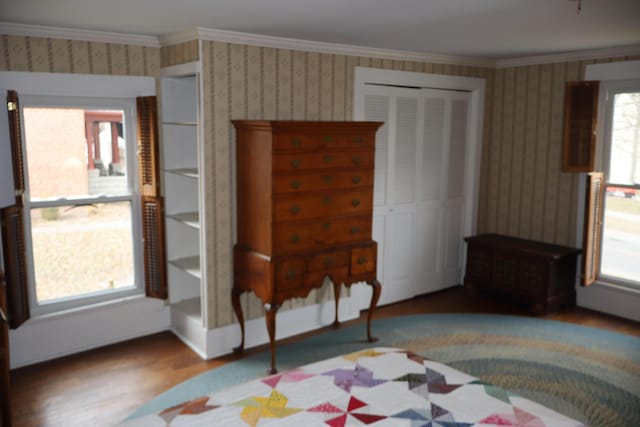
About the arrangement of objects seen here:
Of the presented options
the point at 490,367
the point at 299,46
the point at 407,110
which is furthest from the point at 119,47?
the point at 490,367

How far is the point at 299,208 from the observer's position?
3.67m

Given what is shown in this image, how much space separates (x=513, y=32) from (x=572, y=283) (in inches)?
102

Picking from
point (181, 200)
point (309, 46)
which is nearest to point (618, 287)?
point (309, 46)

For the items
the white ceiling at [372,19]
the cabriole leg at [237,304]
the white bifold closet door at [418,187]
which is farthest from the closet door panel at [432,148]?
the cabriole leg at [237,304]

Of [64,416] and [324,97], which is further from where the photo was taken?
[324,97]

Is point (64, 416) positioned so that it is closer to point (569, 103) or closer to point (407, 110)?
point (407, 110)

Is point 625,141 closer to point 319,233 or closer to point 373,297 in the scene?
point 373,297

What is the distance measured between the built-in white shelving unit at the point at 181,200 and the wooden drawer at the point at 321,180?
0.90 m

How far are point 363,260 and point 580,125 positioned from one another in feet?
8.14

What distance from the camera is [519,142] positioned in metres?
5.35

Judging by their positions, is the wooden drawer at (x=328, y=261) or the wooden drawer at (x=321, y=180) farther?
the wooden drawer at (x=328, y=261)

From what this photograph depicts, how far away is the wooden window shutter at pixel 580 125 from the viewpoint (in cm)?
470

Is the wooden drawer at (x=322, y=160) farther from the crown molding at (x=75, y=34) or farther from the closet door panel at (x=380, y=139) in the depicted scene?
the crown molding at (x=75, y=34)

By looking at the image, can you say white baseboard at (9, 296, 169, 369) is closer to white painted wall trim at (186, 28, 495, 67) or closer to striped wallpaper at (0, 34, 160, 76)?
striped wallpaper at (0, 34, 160, 76)
